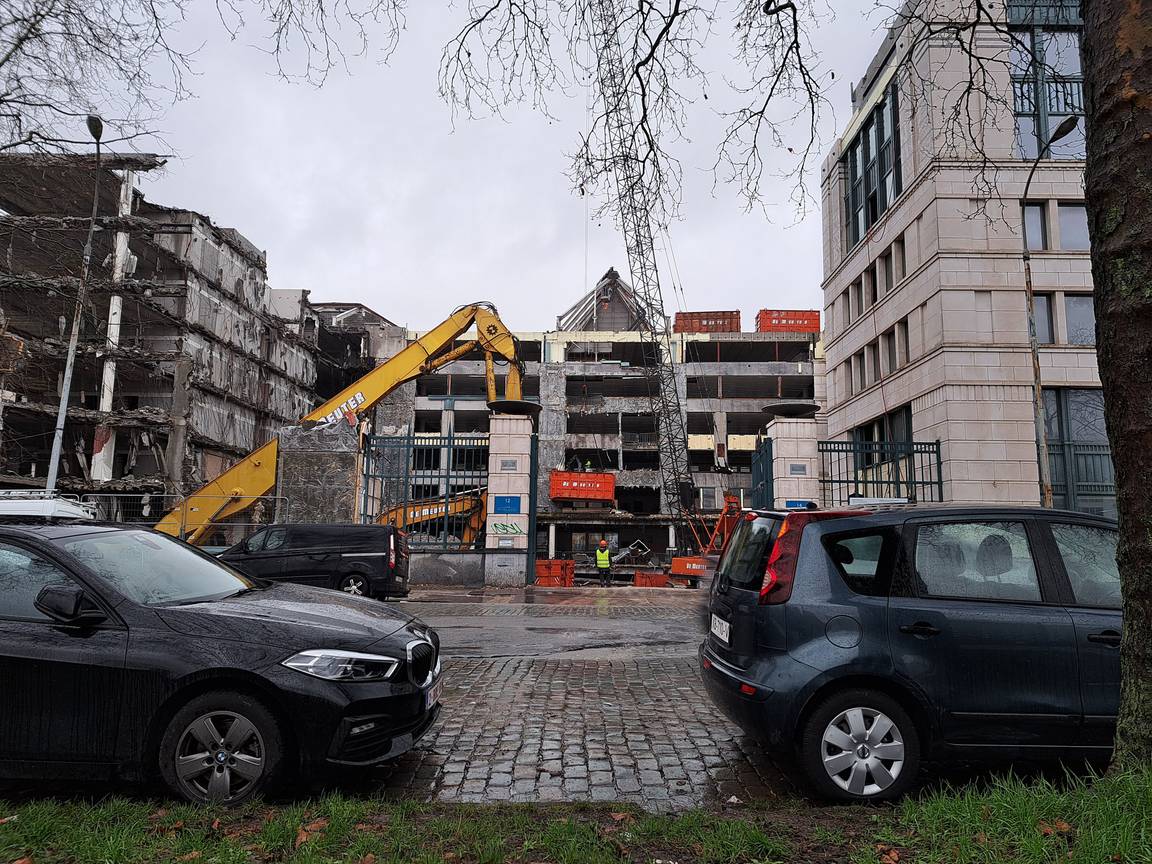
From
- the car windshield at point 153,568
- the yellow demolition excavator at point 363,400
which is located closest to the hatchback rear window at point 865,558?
the car windshield at point 153,568

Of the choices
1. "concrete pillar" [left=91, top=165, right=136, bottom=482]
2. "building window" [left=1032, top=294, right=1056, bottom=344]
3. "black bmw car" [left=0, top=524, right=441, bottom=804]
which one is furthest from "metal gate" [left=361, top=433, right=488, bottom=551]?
"concrete pillar" [left=91, top=165, right=136, bottom=482]

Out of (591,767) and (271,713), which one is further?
(591,767)

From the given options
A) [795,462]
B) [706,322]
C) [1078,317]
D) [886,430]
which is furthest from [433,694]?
[706,322]

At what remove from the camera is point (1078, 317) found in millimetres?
23922

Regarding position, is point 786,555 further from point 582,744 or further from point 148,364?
point 148,364

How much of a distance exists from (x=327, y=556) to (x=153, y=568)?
9.99 metres

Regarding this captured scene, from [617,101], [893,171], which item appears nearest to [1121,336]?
[617,101]

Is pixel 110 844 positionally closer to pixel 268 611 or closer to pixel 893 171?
pixel 268 611

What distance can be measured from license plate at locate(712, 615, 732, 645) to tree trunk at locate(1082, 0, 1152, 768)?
6.70ft

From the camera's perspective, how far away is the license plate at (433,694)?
461 centimetres

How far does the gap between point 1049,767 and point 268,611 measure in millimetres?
4753

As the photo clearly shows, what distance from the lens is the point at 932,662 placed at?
431 centimetres

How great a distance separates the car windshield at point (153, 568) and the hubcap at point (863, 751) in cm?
367

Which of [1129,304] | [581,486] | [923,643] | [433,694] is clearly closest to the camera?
[1129,304]
